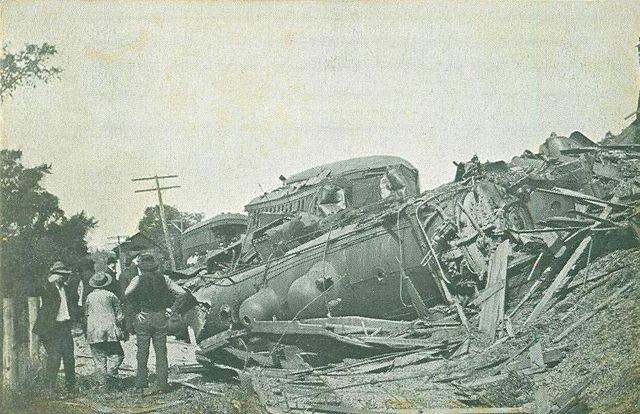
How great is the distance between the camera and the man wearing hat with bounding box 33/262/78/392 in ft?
24.4

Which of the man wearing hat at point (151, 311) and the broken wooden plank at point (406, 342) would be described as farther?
the man wearing hat at point (151, 311)

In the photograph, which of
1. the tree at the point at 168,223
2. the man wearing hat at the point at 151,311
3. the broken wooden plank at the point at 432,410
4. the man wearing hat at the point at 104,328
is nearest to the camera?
the broken wooden plank at the point at 432,410

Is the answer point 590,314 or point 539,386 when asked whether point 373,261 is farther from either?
→ point 590,314

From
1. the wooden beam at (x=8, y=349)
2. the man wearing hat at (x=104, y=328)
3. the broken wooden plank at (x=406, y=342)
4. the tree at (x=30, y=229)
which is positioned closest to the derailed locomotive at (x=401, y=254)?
the broken wooden plank at (x=406, y=342)

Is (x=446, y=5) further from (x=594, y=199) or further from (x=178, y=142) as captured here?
(x=178, y=142)

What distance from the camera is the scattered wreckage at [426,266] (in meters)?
7.16

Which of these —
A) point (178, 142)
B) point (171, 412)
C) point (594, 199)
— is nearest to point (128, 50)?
point (178, 142)

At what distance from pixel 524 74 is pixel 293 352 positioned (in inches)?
163

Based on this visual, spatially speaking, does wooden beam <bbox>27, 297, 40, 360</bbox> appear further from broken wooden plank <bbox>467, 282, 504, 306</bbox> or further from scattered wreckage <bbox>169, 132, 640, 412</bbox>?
broken wooden plank <bbox>467, 282, 504, 306</bbox>

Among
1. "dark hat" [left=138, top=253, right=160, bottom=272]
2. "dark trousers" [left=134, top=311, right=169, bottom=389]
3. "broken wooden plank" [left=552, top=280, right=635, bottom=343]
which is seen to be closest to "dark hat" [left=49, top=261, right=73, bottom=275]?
"dark hat" [left=138, top=253, right=160, bottom=272]

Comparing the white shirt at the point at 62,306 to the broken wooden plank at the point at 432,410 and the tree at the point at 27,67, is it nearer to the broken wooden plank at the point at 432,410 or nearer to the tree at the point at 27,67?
the tree at the point at 27,67

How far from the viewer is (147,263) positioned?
7449 mm

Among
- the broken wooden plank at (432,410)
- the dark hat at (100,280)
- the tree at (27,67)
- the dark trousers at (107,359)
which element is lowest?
the broken wooden plank at (432,410)

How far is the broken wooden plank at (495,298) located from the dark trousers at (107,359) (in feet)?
12.9
